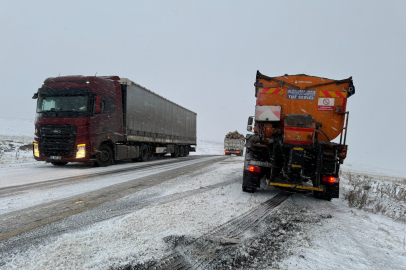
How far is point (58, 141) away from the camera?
9469 mm

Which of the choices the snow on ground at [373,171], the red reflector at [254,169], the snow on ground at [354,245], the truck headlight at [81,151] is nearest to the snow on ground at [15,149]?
the truck headlight at [81,151]

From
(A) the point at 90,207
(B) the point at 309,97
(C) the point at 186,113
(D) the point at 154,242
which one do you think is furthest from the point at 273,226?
(C) the point at 186,113

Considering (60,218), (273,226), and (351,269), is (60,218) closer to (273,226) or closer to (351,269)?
(273,226)

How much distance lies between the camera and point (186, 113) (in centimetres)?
2200

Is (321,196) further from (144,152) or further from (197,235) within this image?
(144,152)

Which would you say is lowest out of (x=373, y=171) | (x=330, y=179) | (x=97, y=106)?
(x=373, y=171)

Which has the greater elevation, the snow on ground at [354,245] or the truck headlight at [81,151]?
the truck headlight at [81,151]

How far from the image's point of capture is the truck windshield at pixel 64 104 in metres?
9.76

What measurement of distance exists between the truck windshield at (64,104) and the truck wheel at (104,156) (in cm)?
203

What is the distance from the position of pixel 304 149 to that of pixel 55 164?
10.7 m

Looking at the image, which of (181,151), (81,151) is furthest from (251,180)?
(181,151)

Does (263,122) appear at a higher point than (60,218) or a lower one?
higher

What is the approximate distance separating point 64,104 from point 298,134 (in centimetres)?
912

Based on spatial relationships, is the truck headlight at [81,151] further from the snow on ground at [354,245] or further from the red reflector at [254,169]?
the snow on ground at [354,245]
